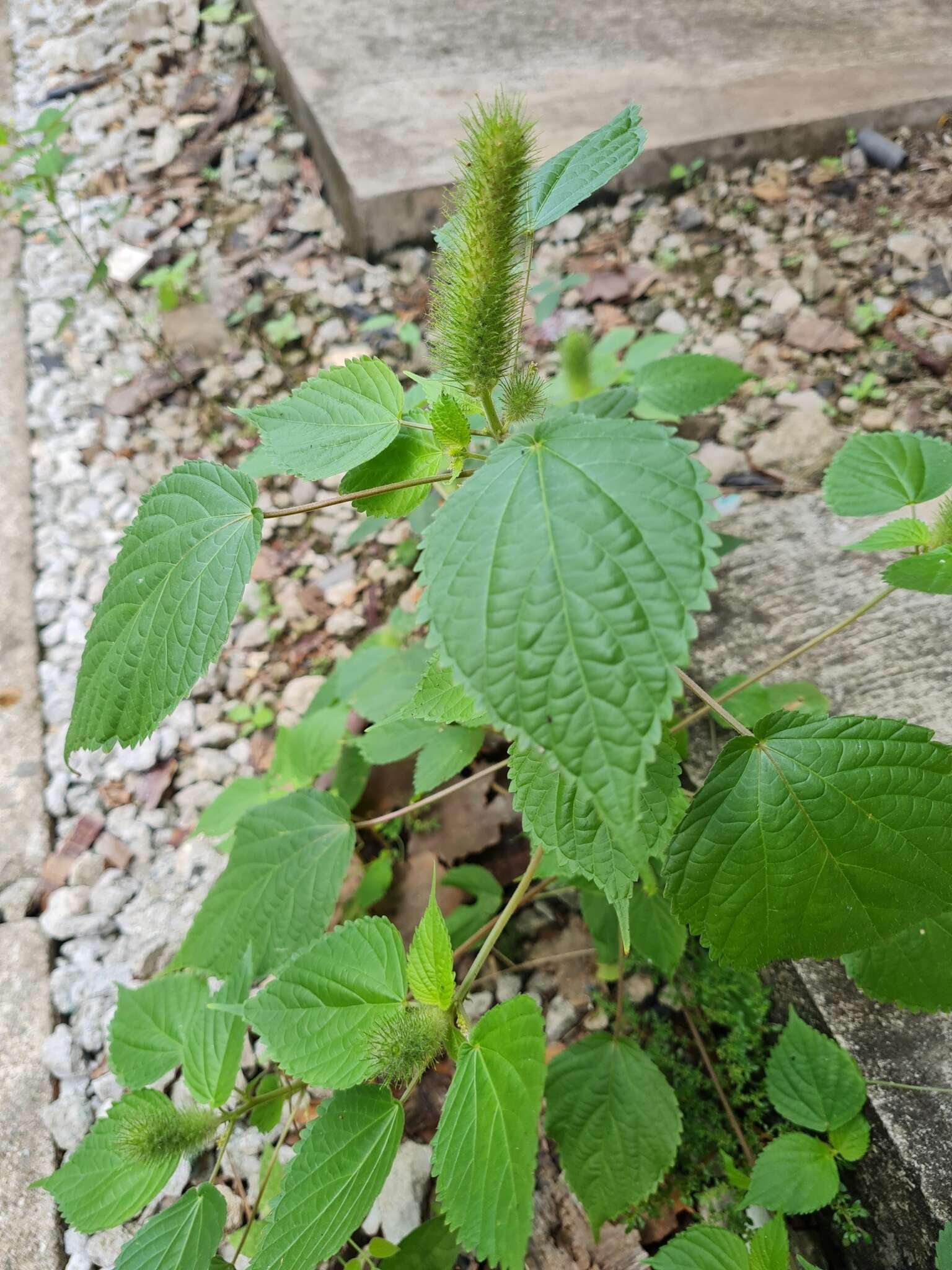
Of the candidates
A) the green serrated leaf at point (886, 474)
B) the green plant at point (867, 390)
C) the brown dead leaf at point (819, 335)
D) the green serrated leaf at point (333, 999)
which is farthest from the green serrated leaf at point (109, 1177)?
the brown dead leaf at point (819, 335)

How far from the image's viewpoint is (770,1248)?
3.12 feet

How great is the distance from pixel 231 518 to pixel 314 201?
255 cm

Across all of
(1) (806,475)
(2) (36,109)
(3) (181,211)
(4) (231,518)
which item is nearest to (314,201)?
(3) (181,211)

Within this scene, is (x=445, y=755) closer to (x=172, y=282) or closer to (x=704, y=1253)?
(x=704, y=1253)

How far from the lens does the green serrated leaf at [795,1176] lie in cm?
107

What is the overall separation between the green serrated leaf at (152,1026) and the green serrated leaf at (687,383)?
4.41 ft

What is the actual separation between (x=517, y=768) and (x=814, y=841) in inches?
12.4

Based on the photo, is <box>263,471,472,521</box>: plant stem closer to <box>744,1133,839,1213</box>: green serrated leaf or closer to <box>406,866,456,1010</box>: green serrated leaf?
<box>406,866,456,1010</box>: green serrated leaf

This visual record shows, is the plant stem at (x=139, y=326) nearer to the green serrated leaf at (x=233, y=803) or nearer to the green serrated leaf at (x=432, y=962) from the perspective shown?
the green serrated leaf at (x=233, y=803)

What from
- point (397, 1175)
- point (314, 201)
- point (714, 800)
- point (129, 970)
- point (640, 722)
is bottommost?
point (397, 1175)

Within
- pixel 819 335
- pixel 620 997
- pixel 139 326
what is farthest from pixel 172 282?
pixel 620 997

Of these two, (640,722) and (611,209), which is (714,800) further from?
(611,209)

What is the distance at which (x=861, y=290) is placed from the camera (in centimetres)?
239

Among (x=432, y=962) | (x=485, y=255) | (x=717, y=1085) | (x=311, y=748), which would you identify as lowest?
(x=717, y=1085)
